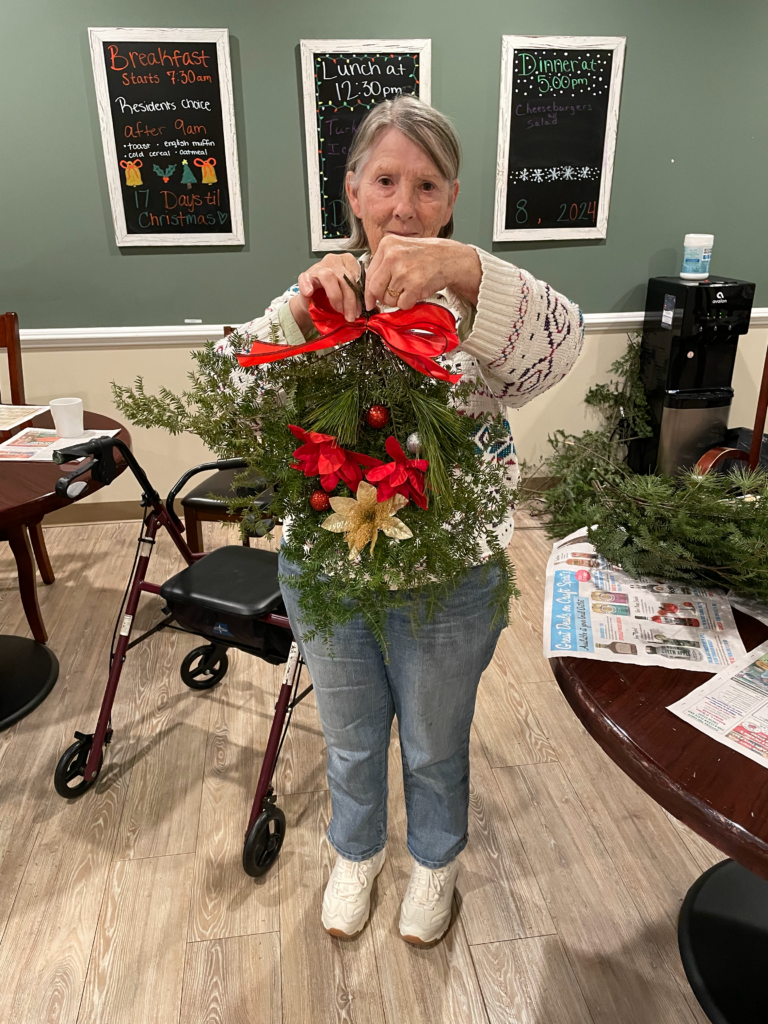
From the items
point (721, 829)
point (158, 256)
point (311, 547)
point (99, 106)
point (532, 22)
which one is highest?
point (532, 22)

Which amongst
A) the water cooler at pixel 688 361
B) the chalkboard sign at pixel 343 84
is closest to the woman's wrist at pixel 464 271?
the chalkboard sign at pixel 343 84

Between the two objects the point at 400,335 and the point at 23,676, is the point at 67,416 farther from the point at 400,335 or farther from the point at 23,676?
the point at 400,335

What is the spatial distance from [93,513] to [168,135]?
1784mm

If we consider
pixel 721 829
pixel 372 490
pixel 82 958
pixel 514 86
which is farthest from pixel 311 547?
pixel 514 86

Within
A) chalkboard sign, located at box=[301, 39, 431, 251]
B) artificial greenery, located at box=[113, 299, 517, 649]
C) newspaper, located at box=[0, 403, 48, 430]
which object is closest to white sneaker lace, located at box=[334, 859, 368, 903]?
artificial greenery, located at box=[113, 299, 517, 649]

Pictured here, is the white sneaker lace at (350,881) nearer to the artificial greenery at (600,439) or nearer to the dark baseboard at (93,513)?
the artificial greenery at (600,439)

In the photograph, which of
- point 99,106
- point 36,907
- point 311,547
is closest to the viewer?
point 311,547

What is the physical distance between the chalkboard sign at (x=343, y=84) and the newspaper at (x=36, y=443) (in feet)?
4.32

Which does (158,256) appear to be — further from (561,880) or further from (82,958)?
(561,880)

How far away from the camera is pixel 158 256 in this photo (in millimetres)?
3154

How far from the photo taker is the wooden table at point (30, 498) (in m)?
1.81

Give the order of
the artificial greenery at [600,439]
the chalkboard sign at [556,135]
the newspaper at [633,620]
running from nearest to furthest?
the newspaper at [633,620]
the chalkboard sign at [556,135]
the artificial greenery at [600,439]

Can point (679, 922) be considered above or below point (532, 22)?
below

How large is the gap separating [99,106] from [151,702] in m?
2.42
